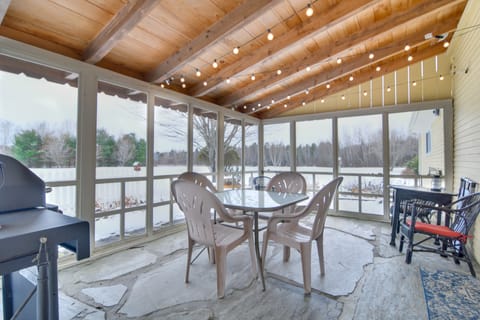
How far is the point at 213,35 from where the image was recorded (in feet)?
8.84

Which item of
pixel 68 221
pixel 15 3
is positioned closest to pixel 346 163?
pixel 68 221

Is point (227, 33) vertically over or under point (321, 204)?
over

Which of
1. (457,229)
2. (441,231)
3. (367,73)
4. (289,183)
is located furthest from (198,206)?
(367,73)

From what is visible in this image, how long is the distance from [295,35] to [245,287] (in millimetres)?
2964

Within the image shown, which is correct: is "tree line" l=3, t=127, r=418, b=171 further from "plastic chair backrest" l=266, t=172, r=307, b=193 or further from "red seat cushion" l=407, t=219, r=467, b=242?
"red seat cushion" l=407, t=219, r=467, b=242

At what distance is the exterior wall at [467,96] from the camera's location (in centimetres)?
289

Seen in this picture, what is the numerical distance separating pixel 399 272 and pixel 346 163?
284cm

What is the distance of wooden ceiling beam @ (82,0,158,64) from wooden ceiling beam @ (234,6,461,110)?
321 cm

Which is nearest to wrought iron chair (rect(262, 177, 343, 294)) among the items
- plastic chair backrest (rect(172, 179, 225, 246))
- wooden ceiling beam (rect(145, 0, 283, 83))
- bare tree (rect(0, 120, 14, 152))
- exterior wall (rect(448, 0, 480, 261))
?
plastic chair backrest (rect(172, 179, 225, 246))

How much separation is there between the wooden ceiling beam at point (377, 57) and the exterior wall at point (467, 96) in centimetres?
17

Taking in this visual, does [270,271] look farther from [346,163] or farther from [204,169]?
[346,163]

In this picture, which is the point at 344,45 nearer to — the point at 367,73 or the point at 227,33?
the point at 367,73

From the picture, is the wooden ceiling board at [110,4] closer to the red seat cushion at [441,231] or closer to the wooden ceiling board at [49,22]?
the wooden ceiling board at [49,22]

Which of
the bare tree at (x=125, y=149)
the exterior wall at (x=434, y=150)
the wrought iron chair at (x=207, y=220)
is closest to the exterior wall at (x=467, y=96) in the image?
the exterior wall at (x=434, y=150)
